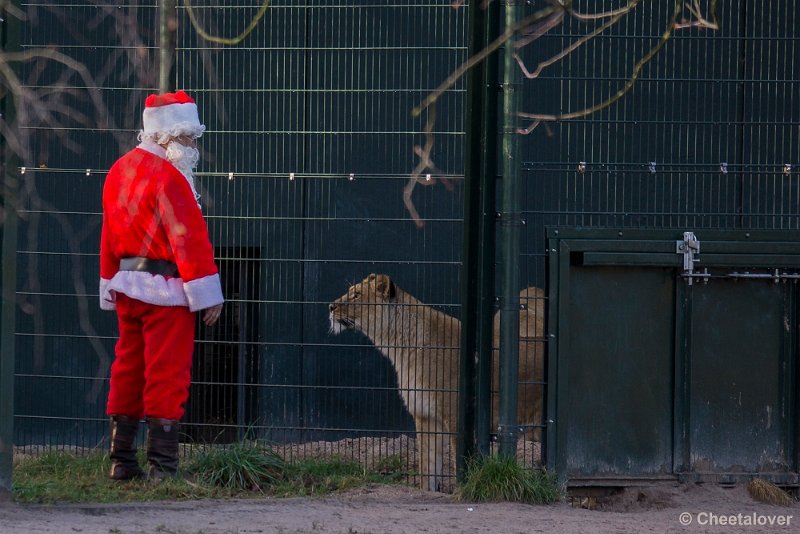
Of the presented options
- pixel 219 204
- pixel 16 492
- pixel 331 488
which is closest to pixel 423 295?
pixel 219 204

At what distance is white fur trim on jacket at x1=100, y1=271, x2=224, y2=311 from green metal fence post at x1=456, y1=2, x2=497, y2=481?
4.56 ft

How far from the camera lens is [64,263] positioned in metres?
8.34

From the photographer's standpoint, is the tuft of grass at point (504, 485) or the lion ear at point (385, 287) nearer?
the tuft of grass at point (504, 485)

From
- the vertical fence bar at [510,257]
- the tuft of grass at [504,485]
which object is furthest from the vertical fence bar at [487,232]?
the tuft of grass at [504,485]

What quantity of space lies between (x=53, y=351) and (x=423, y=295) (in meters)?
2.85

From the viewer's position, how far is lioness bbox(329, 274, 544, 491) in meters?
6.70

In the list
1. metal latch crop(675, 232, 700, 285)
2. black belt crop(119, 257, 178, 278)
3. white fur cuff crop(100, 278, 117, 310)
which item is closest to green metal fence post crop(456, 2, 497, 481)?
metal latch crop(675, 232, 700, 285)

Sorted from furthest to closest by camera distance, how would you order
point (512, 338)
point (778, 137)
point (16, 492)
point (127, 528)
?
point (778, 137)
point (512, 338)
point (16, 492)
point (127, 528)

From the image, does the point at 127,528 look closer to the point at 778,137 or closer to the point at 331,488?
the point at 331,488

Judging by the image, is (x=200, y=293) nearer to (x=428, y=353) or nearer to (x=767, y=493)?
(x=428, y=353)

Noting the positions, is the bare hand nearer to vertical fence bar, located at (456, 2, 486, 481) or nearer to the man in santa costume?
the man in santa costume

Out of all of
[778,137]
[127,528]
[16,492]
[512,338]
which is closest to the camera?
[127,528]

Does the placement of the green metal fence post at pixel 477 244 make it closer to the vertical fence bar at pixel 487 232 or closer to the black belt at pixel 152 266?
the vertical fence bar at pixel 487 232

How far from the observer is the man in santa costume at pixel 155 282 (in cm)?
564
